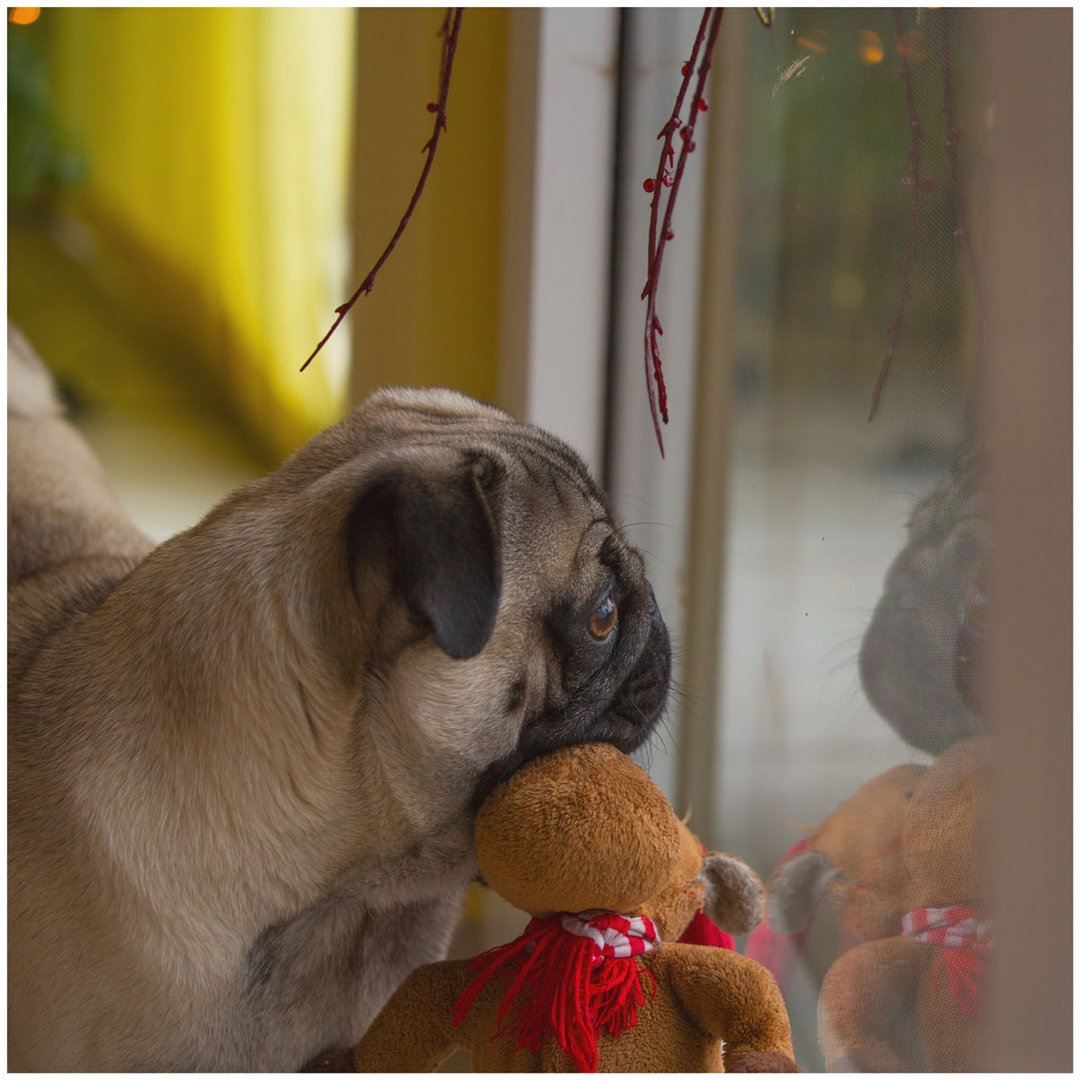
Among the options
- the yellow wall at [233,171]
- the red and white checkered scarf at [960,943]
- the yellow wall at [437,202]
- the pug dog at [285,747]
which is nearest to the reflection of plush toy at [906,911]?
the red and white checkered scarf at [960,943]

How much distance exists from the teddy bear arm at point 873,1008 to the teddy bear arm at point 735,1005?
112 mm

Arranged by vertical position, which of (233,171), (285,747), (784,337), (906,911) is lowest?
(906,911)

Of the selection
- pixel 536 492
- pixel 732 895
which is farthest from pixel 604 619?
pixel 732 895

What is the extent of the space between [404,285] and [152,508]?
1.87 meters

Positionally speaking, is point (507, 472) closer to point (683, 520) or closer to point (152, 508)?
point (683, 520)

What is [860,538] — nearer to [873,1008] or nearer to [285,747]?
[873,1008]

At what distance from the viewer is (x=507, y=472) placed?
2.92ft

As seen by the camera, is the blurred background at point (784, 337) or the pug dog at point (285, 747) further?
the pug dog at point (285, 747)

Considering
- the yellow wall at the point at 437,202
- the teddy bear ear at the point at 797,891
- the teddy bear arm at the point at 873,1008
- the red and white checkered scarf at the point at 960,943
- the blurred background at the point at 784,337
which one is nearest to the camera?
the blurred background at the point at 784,337

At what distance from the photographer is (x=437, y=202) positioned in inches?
71.0

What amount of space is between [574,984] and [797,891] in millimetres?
312

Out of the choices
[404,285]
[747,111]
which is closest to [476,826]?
[747,111]

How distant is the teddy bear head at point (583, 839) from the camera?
755 mm

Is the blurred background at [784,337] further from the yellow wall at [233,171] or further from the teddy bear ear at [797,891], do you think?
the yellow wall at [233,171]
